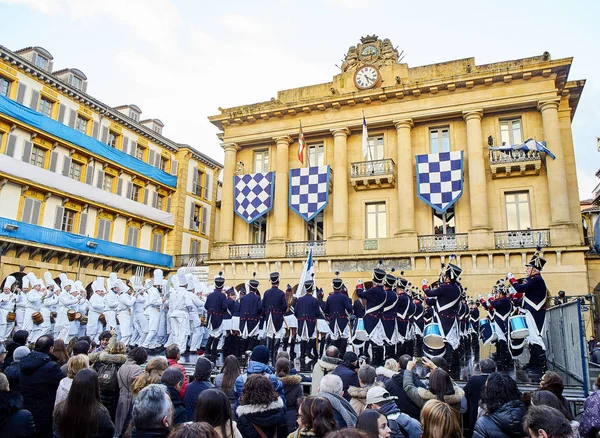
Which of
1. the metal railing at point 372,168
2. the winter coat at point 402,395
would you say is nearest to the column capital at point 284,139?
the metal railing at point 372,168

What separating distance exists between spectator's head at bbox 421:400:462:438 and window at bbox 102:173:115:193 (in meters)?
34.5

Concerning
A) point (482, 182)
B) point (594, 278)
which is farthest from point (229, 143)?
point (594, 278)

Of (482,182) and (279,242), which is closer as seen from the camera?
(482,182)

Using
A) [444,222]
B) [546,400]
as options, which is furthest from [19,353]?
[444,222]

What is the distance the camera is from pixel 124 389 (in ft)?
22.0

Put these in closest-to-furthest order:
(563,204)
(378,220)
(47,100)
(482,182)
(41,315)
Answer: (41,315) → (563,204) → (482,182) → (378,220) → (47,100)

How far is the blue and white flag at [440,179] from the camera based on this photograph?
82.6 ft

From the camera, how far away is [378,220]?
2798 centimetres

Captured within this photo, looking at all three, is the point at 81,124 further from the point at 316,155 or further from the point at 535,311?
the point at 535,311

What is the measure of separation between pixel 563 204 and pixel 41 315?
24415mm

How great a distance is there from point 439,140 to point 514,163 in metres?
4.57

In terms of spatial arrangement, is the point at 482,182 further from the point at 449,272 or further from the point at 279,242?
the point at 449,272

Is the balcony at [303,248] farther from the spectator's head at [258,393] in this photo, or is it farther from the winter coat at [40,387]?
the spectator's head at [258,393]

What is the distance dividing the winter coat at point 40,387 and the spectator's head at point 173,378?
1.64 meters
